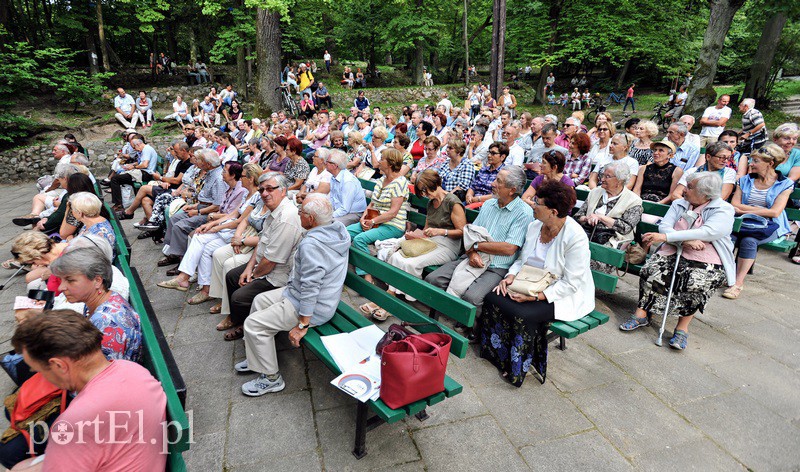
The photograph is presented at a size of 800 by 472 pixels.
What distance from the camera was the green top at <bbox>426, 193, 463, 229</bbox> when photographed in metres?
4.19

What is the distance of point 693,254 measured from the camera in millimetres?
3729

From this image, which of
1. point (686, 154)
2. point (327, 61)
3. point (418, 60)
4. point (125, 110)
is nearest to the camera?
point (686, 154)

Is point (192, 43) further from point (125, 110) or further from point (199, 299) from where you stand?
point (199, 299)

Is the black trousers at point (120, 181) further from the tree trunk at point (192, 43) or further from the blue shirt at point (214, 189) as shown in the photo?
the tree trunk at point (192, 43)

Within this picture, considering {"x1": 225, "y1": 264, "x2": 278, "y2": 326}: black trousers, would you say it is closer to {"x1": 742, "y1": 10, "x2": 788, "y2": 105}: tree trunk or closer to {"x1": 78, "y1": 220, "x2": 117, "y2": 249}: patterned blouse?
{"x1": 78, "y1": 220, "x2": 117, "y2": 249}: patterned blouse

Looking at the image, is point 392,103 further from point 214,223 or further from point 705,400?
point 705,400

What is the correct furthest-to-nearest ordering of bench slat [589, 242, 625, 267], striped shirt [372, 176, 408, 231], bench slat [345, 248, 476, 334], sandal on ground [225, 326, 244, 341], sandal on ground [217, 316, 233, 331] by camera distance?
1. striped shirt [372, 176, 408, 231]
2. sandal on ground [217, 316, 233, 331]
3. sandal on ground [225, 326, 244, 341]
4. bench slat [589, 242, 625, 267]
5. bench slat [345, 248, 476, 334]

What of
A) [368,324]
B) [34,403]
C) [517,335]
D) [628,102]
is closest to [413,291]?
[368,324]

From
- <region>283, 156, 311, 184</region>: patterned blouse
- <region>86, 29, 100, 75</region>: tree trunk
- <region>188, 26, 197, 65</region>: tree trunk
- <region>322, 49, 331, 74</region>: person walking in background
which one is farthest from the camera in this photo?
<region>322, 49, 331, 74</region>: person walking in background

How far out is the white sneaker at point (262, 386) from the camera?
3.09 m

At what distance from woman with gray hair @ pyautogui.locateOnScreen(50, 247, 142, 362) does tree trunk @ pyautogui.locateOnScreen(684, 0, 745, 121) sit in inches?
583

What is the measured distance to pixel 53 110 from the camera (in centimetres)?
1611

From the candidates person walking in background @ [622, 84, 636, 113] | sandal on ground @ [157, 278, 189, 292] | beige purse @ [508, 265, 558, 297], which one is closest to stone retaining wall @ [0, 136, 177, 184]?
sandal on ground @ [157, 278, 189, 292]

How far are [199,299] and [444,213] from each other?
295 centimetres
